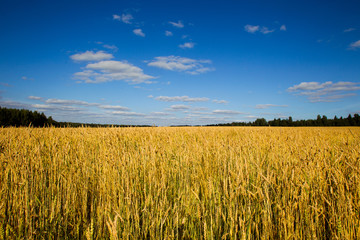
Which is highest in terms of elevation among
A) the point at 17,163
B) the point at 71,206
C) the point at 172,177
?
the point at 17,163

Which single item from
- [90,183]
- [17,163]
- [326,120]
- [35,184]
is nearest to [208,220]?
[90,183]

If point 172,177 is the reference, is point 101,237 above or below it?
below

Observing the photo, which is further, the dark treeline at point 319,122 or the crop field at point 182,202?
the dark treeline at point 319,122

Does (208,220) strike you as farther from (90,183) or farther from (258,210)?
(90,183)

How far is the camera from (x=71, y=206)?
2.15m

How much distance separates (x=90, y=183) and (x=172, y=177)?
1.26m

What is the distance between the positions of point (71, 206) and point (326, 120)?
247 feet

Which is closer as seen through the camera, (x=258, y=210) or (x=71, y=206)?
(x=258, y=210)

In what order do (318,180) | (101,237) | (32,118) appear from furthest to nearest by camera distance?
(32,118), (318,180), (101,237)

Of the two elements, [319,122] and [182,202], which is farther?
[319,122]

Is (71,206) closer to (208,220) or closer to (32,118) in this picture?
(208,220)

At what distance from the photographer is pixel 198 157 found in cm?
314

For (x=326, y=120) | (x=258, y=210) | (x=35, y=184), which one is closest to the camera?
(x=258, y=210)

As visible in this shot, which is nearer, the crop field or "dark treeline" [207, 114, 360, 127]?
the crop field
